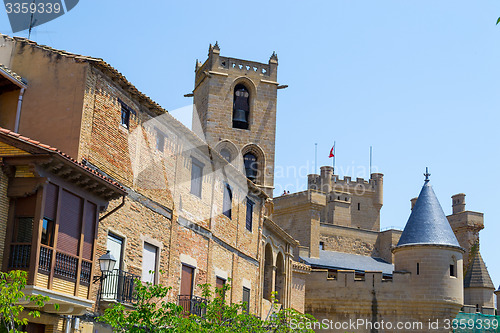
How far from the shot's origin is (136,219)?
1952 centimetres

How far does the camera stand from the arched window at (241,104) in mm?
43781

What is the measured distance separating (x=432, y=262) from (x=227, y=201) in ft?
50.7

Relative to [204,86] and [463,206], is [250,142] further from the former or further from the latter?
[463,206]

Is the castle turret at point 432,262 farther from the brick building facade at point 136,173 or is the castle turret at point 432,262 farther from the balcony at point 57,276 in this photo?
the balcony at point 57,276

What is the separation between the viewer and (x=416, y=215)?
39.3m

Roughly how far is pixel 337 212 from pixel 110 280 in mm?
46813

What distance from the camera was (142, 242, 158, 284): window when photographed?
1980 cm

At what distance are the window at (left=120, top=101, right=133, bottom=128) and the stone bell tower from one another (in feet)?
72.0

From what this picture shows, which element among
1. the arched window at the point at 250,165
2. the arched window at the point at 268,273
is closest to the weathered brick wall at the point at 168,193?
the arched window at the point at 268,273

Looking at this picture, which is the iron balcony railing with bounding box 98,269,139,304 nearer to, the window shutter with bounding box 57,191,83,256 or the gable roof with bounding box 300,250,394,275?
the window shutter with bounding box 57,191,83,256

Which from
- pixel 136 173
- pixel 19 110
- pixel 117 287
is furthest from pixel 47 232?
pixel 136 173

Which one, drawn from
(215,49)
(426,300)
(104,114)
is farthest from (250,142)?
(104,114)

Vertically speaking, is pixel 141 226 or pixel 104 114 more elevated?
pixel 104 114

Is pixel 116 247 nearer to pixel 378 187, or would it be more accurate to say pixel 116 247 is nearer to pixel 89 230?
pixel 89 230
